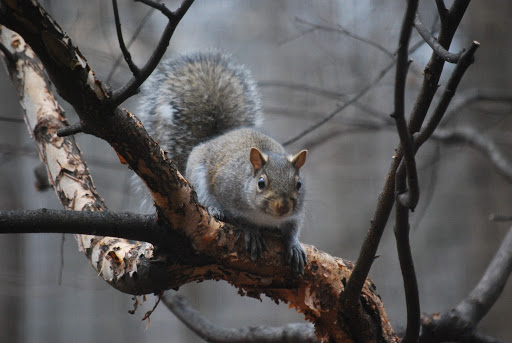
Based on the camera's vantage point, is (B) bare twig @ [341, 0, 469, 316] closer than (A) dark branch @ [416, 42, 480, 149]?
No

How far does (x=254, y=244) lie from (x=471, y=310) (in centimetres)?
72

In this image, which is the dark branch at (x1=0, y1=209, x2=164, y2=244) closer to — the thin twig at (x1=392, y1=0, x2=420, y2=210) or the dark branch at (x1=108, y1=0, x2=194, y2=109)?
the dark branch at (x1=108, y1=0, x2=194, y2=109)

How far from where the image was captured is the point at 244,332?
1.81m

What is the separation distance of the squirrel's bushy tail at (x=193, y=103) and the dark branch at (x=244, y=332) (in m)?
0.54

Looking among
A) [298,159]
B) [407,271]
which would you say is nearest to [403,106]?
[407,271]

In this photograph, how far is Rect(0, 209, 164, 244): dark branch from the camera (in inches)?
32.5

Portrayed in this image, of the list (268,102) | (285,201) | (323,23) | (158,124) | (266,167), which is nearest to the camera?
(285,201)

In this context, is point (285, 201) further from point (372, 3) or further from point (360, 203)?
point (360, 203)

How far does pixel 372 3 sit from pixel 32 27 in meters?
1.95

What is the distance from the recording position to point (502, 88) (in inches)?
149

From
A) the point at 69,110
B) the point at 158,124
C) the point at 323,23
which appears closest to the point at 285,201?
the point at 158,124

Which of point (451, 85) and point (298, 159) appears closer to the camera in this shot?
point (451, 85)

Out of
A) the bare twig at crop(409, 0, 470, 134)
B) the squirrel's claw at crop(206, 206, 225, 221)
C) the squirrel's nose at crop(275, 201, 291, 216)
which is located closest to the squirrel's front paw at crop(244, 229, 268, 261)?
the squirrel's nose at crop(275, 201, 291, 216)

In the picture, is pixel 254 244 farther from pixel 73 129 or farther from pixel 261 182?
pixel 73 129
